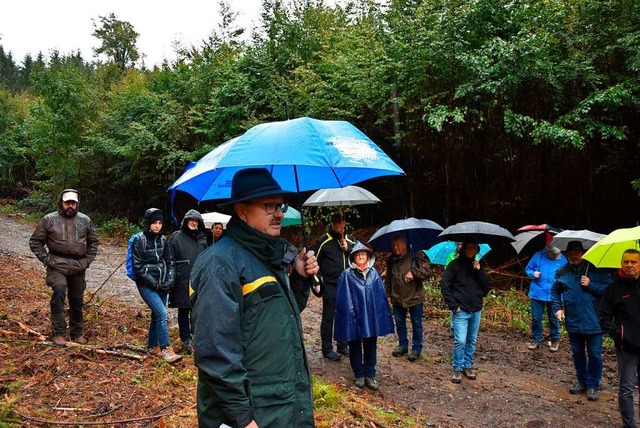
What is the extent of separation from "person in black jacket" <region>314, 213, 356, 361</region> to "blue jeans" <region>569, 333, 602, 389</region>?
10.3 ft

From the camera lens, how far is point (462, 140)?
11570mm

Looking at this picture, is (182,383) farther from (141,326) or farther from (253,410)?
(253,410)

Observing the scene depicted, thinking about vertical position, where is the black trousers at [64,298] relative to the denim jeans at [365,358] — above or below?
above

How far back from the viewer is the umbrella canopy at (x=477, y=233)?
5.76 meters

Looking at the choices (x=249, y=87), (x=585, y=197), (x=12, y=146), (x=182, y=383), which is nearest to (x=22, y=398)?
(x=182, y=383)

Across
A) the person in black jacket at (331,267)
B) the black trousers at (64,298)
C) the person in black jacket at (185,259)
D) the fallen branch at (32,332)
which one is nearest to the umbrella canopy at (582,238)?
the person in black jacket at (331,267)

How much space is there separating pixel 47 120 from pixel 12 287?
1683cm

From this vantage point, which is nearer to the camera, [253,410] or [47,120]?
[253,410]

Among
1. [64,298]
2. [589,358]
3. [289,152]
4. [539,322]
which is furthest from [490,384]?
[64,298]

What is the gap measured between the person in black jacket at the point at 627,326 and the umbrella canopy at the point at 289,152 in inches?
122

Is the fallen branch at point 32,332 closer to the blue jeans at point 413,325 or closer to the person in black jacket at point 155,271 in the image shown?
the person in black jacket at point 155,271

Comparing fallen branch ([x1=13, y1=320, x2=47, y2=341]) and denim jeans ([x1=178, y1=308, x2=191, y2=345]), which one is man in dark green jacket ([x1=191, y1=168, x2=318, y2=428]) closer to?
denim jeans ([x1=178, y1=308, x2=191, y2=345])

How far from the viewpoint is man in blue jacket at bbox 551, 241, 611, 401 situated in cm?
566

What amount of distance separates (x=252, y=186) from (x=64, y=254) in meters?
4.96
